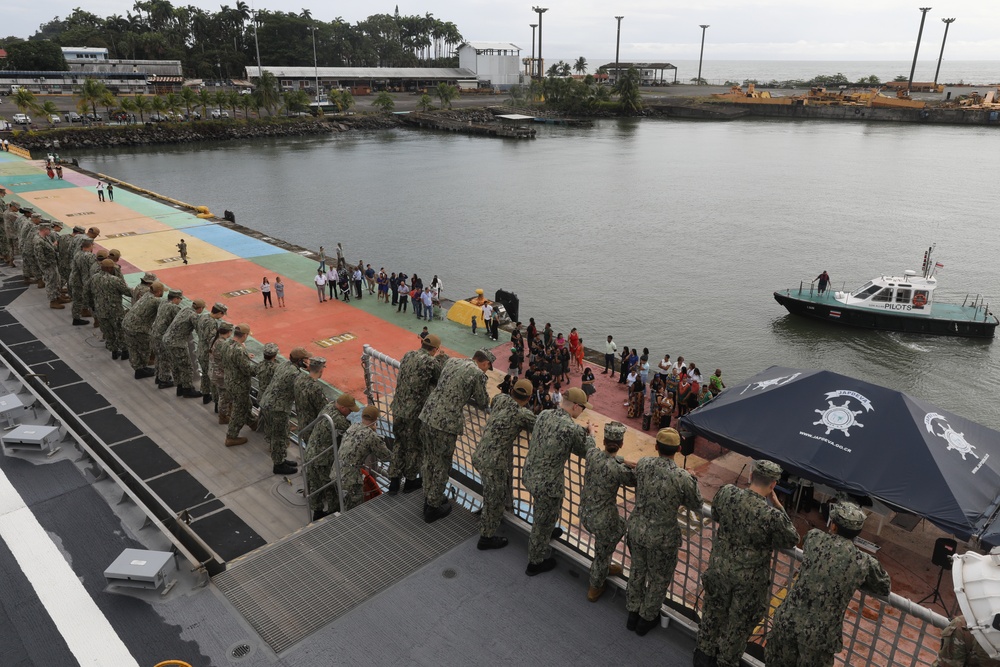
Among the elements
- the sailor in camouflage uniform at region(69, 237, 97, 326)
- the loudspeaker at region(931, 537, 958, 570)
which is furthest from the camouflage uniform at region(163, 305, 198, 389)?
the loudspeaker at region(931, 537, 958, 570)

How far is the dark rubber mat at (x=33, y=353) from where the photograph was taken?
38.2 feet

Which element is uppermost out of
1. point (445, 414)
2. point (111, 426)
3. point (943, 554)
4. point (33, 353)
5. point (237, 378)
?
point (445, 414)

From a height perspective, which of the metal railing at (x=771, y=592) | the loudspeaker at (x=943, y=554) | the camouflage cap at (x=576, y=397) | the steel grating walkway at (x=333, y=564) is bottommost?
the loudspeaker at (x=943, y=554)

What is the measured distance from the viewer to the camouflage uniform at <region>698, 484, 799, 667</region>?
4.51 metres

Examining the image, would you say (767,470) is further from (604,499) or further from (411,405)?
(411,405)

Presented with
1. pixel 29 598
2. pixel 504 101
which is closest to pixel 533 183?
pixel 29 598

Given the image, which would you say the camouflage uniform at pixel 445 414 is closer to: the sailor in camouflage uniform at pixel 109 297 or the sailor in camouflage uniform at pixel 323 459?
the sailor in camouflage uniform at pixel 323 459

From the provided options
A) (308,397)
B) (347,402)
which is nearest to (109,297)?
(308,397)

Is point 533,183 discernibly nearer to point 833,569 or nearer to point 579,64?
point 833,569

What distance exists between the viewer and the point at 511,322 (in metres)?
22.8

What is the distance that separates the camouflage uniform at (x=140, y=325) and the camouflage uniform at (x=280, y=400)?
12.0 feet

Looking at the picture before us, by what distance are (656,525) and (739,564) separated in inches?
25.2

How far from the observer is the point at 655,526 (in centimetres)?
496

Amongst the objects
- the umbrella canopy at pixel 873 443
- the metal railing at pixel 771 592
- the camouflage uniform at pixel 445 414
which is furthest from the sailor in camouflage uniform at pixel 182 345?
the umbrella canopy at pixel 873 443
